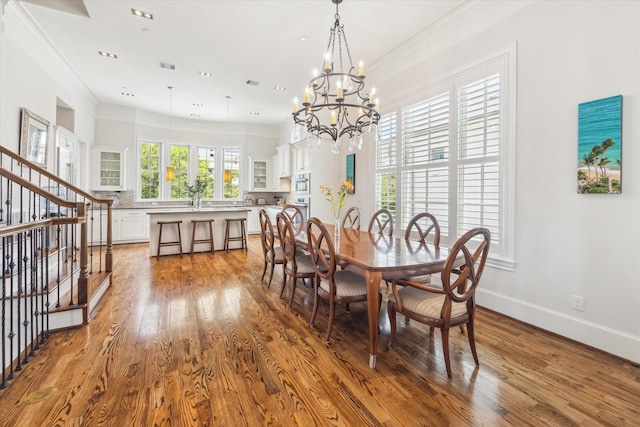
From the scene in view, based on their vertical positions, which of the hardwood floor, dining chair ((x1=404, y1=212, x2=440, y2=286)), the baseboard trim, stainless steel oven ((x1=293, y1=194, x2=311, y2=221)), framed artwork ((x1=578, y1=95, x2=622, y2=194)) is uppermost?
framed artwork ((x1=578, y1=95, x2=622, y2=194))

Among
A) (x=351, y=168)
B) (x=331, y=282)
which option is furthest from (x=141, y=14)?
(x=331, y=282)

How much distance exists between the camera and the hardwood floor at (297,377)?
168cm

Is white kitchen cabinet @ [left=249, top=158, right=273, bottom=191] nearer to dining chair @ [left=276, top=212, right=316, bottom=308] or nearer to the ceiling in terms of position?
the ceiling

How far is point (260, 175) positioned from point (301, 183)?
94.9 inches

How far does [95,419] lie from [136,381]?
34 centimetres

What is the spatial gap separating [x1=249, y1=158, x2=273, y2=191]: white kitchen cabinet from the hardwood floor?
618 centimetres

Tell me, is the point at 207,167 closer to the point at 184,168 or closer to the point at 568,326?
the point at 184,168

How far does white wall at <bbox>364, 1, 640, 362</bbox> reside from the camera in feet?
7.50

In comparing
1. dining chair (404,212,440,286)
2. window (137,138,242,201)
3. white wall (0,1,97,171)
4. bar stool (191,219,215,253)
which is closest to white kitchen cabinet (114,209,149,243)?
window (137,138,242,201)

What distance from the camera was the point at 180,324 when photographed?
9.36 feet

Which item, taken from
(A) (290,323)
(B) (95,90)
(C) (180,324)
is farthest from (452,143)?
(B) (95,90)

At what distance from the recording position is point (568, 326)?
2.62 metres

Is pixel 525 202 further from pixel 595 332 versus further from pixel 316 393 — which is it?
pixel 316 393

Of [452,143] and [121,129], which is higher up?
[121,129]
